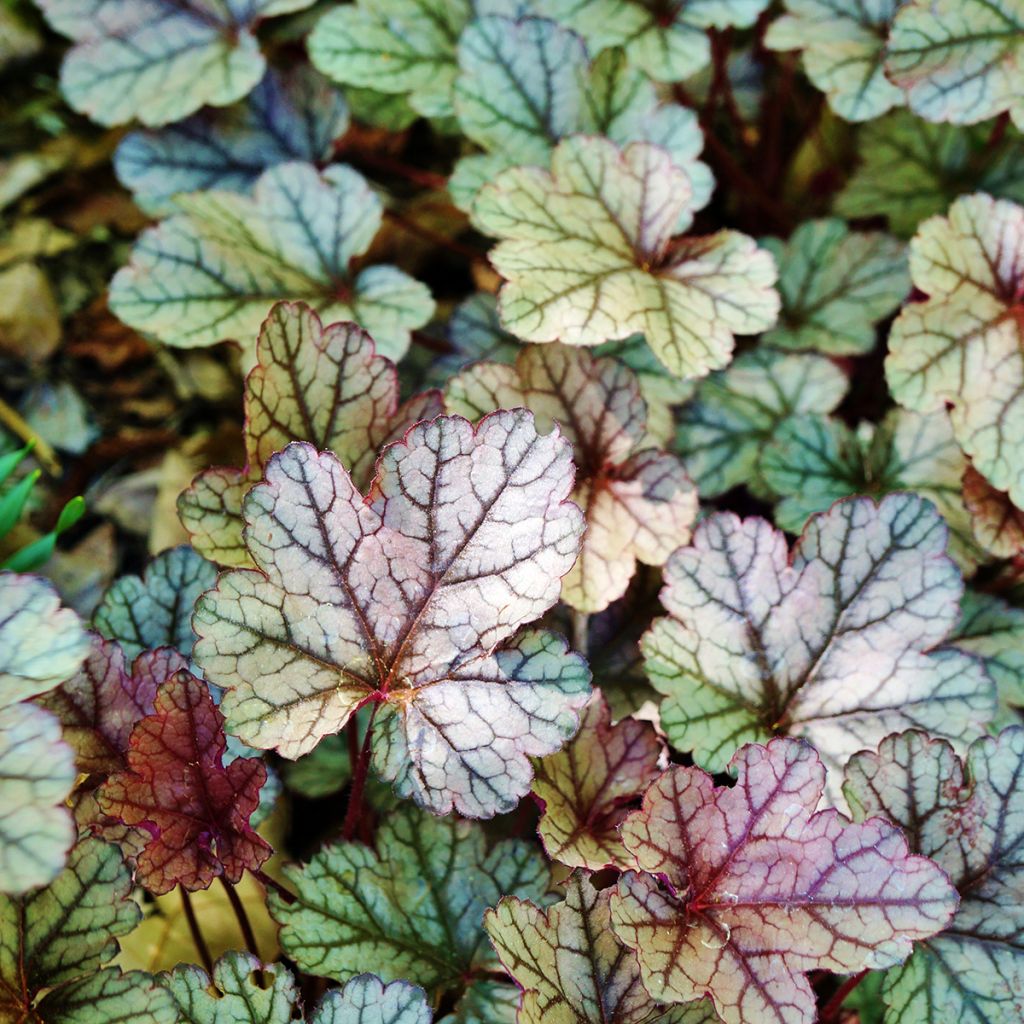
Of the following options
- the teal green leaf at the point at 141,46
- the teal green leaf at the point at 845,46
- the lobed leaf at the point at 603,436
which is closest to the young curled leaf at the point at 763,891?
the lobed leaf at the point at 603,436

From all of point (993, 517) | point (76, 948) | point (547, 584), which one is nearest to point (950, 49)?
point (993, 517)

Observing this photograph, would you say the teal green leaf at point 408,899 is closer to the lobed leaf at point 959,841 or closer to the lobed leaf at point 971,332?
the lobed leaf at point 959,841

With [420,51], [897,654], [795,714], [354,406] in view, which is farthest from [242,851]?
[420,51]

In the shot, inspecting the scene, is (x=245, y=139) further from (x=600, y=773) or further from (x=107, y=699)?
(x=600, y=773)

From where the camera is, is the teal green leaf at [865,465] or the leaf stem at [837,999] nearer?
the leaf stem at [837,999]

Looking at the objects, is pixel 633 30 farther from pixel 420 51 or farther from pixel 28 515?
pixel 28 515

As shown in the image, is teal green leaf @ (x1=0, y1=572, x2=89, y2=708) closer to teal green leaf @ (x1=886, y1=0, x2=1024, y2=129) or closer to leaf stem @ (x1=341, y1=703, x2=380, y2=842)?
leaf stem @ (x1=341, y1=703, x2=380, y2=842)
